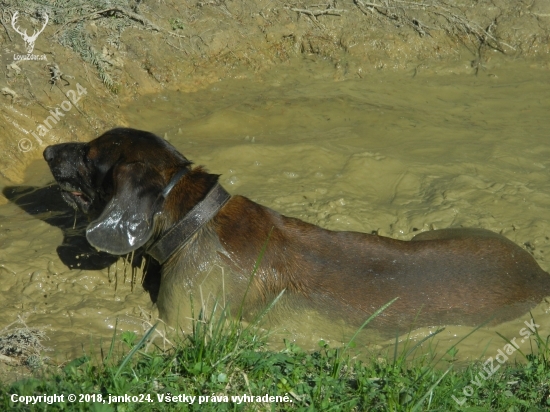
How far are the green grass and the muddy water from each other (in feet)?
1.89

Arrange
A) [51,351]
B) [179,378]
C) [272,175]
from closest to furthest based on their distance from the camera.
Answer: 1. [179,378]
2. [51,351]
3. [272,175]

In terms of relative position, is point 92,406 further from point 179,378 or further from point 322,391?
point 322,391

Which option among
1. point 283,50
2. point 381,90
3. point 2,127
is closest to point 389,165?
point 381,90

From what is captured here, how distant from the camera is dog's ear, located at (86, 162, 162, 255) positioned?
4.80 metres

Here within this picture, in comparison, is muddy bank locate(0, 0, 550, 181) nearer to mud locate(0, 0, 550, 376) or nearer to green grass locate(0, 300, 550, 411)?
mud locate(0, 0, 550, 376)

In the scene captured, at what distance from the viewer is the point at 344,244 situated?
5059mm

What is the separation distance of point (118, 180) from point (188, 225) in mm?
582

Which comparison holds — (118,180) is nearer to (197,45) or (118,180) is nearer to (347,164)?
(347,164)

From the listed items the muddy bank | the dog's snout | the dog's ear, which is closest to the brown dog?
the dog's ear

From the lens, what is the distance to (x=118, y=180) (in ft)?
16.1

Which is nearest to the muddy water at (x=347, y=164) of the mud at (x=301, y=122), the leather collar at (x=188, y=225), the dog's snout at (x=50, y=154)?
the mud at (x=301, y=122)

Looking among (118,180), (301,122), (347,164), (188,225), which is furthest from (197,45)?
(188,225)

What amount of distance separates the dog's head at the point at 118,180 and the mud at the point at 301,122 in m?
0.57

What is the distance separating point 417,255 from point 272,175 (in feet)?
6.87
